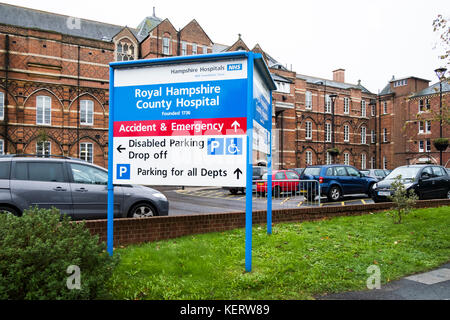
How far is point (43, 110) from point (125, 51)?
428 inches

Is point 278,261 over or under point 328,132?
under

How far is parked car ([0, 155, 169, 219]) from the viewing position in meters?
7.52

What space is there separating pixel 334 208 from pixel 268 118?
394cm

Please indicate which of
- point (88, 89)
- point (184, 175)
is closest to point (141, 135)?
point (184, 175)

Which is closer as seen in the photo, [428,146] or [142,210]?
[142,210]

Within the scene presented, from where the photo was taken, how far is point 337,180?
54.5ft

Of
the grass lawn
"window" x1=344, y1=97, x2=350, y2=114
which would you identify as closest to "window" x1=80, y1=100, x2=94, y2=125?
the grass lawn

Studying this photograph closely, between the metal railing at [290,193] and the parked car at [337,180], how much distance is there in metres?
5.23

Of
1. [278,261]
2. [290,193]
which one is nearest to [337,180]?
[290,193]

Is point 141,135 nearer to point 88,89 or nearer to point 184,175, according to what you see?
point 184,175

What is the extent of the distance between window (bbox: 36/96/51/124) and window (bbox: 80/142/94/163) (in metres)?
3.66

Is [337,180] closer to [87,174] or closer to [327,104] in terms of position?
[87,174]

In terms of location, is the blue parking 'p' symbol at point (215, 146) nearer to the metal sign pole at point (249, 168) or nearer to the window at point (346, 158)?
the metal sign pole at point (249, 168)
